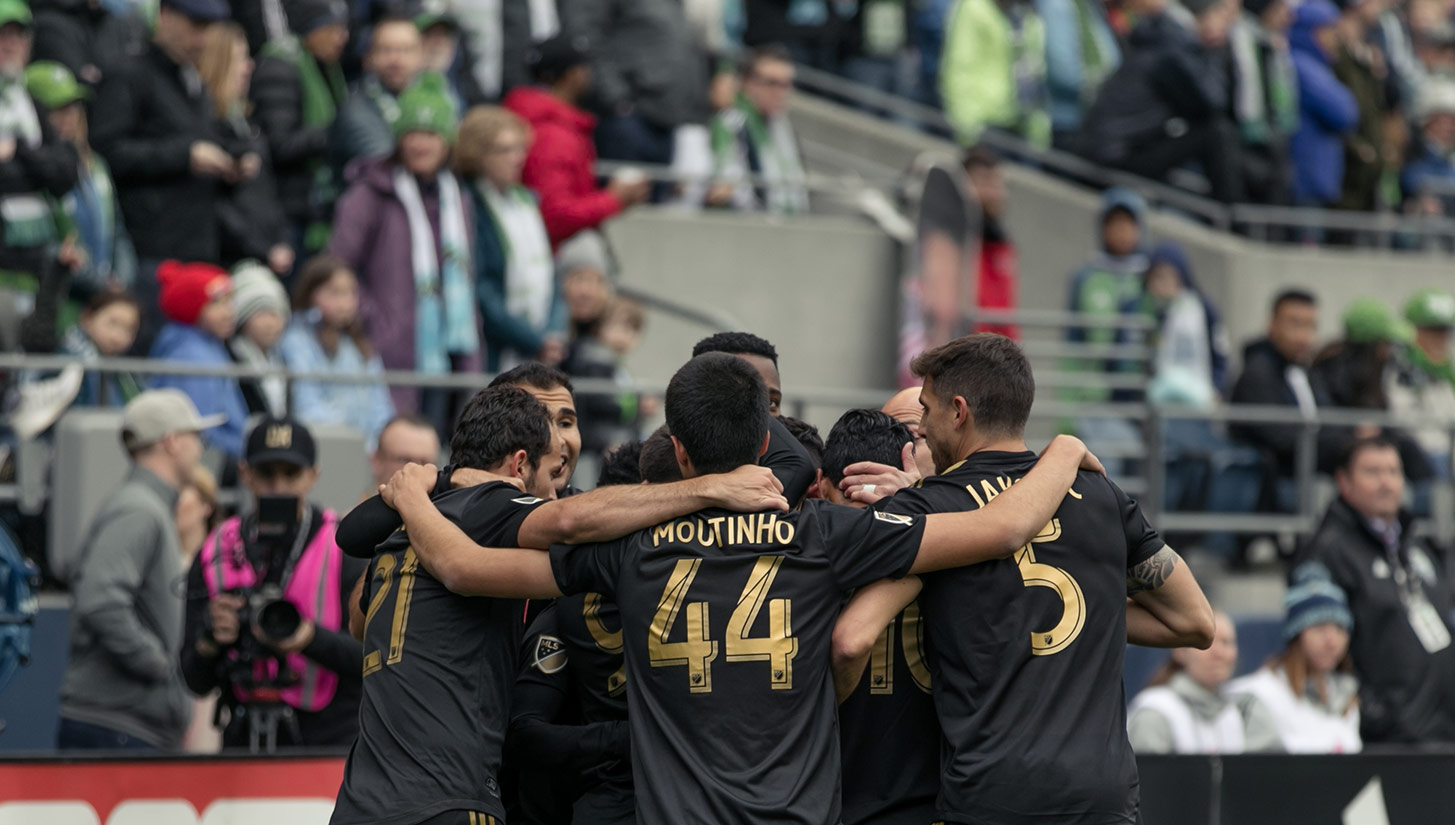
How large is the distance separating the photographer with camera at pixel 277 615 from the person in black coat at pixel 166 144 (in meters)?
3.00

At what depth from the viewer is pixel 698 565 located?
5195mm

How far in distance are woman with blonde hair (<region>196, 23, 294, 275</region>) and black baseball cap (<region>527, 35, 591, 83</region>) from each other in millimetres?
2215

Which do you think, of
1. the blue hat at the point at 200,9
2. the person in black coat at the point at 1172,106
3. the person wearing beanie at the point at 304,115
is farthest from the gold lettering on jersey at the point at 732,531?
the person in black coat at the point at 1172,106

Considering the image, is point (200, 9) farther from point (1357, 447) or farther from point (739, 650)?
point (739, 650)

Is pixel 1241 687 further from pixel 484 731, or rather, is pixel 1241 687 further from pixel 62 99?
pixel 62 99

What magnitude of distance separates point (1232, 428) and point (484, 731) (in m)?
8.21

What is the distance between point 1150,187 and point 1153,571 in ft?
37.5

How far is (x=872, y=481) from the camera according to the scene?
567 cm

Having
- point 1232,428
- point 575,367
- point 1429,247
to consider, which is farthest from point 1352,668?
point 1429,247

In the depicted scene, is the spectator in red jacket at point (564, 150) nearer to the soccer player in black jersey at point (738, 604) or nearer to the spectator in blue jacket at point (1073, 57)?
the spectator in blue jacket at point (1073, 57)

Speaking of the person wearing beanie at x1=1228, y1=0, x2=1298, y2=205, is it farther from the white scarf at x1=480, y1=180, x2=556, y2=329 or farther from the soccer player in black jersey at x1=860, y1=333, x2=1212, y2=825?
the soccer player in black jersey at x1=860, y1=333, x2=1212, y2=825

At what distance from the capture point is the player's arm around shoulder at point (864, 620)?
17.0ft

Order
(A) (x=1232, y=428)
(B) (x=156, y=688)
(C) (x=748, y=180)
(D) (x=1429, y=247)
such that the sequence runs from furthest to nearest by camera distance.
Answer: (D) (x=1429, y=247) < (C) (x=748, y=180) < (A) (x=1232, y=428) < (B) (x=156, y=688)

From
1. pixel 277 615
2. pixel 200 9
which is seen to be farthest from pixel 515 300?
pixel 277 615
